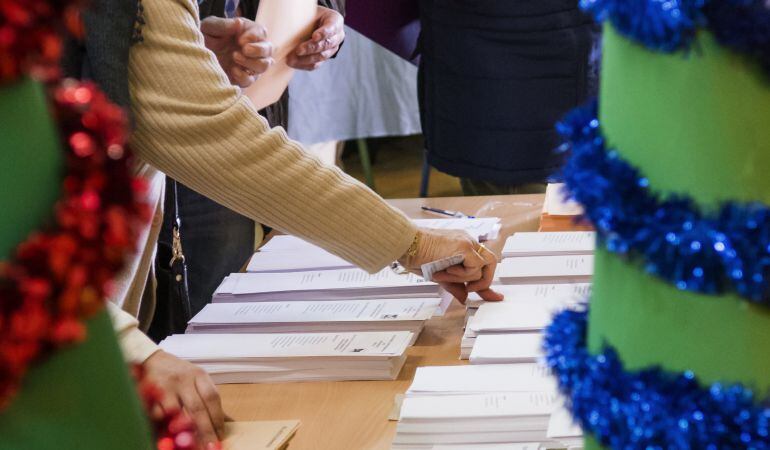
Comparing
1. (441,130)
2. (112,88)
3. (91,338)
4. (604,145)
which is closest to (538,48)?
(441,130)

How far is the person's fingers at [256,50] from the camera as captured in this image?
1.81m

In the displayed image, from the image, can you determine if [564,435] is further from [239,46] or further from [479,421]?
[239,46]

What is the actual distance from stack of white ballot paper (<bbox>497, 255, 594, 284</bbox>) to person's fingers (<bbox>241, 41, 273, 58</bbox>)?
1.86 feet

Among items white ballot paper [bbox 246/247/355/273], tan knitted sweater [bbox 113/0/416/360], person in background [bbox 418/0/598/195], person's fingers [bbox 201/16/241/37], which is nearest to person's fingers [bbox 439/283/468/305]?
tan knitted sweater [bbox 113/0/416/360]

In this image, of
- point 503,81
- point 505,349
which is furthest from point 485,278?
point 503,81

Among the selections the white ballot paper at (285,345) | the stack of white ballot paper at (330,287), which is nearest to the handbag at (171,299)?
the stack of white ballot paper at (330,287)

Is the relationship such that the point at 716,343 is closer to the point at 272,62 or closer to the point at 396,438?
the point at 396,438

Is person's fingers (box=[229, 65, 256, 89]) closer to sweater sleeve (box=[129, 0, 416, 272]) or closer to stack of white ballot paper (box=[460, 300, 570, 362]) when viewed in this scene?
sweater sleeve (box=[129, 0, 416, 272])

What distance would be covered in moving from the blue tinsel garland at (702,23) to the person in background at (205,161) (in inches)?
30.3

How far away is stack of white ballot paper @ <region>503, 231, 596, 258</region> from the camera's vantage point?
5.64ft

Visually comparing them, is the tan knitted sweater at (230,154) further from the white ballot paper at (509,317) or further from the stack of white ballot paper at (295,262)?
the stack of white ballot paper at (295,262)

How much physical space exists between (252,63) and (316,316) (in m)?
0.54

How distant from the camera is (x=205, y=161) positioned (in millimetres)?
1347

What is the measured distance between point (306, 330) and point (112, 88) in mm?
465
